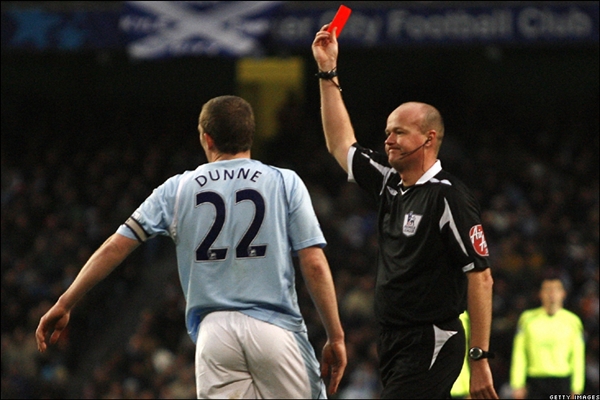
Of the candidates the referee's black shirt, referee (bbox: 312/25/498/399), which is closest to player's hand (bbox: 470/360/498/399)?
referee (bbox: 312/25/498/399)

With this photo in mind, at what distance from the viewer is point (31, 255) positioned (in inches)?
650

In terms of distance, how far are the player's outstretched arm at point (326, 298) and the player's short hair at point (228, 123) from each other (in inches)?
21.8

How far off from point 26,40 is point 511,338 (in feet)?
28.1

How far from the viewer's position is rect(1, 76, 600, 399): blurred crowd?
13.9m

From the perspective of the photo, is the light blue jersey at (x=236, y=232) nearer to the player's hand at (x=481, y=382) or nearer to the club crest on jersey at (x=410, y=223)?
the club crest on jersey at (x=410, y=223)

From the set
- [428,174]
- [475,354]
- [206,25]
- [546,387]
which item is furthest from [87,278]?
[206,25]

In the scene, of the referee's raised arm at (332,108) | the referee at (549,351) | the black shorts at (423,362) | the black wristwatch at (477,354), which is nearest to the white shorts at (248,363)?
the black shorts at (423,362)

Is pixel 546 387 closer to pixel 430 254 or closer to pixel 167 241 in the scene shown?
pixel 430 254

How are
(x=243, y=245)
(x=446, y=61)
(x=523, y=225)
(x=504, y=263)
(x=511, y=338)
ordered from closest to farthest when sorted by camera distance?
(x=243, y=245) → (x=511, y=338) → (x=504, y=263) → (x=523, y=225) → (x=446, y=61)

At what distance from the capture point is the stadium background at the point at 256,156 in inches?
560

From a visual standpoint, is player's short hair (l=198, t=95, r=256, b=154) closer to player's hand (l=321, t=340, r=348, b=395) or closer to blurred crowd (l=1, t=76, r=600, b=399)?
player's hand (l=321, t=340, r=348, b=395)

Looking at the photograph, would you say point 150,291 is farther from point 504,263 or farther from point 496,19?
point 496,19

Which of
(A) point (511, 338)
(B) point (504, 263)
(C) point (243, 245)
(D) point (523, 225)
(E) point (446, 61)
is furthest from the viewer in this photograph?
(E) point (446, 61)

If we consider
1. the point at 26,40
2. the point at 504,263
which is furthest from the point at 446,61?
the point at 26,40
